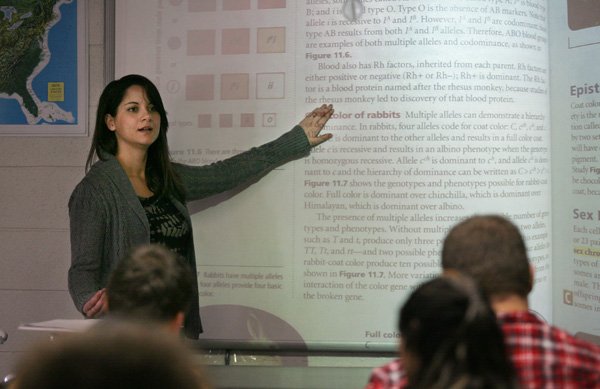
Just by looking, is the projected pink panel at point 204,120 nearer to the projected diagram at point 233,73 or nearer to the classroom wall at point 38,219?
the projected diagram at point 233,73

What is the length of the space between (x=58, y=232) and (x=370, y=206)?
1.38 metres

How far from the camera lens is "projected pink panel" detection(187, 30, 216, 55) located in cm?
298

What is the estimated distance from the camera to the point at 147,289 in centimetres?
162

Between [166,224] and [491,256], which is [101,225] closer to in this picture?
[166,224]

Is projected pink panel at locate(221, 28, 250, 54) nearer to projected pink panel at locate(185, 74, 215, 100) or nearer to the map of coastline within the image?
projected pink panel at locate(185, 74, 215, 100)

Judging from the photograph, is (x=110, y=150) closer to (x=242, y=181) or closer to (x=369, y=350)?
(x=242, y=181)

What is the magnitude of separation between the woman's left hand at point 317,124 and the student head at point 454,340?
1874 millimetres

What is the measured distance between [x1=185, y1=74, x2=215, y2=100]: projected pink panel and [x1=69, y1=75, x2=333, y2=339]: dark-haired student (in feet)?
0.84

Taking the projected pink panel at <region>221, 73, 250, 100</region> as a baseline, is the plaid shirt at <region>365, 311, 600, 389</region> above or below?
below

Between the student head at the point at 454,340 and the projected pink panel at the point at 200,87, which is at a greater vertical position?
the projected pink panel at the point at 200,87

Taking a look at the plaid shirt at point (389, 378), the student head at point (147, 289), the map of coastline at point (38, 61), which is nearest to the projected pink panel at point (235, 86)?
the map of coastline at point (38, 61)

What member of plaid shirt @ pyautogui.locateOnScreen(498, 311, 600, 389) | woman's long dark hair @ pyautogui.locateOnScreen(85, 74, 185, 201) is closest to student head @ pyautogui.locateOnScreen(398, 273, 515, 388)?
plaid shirt @ pyautogui.locateOnScreen(498, 311, 600, 389)

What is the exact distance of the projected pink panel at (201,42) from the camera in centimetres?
298

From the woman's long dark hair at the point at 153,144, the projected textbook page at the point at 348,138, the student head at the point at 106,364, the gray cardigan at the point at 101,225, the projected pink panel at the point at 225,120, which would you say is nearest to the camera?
the student head at the point at 106,364
